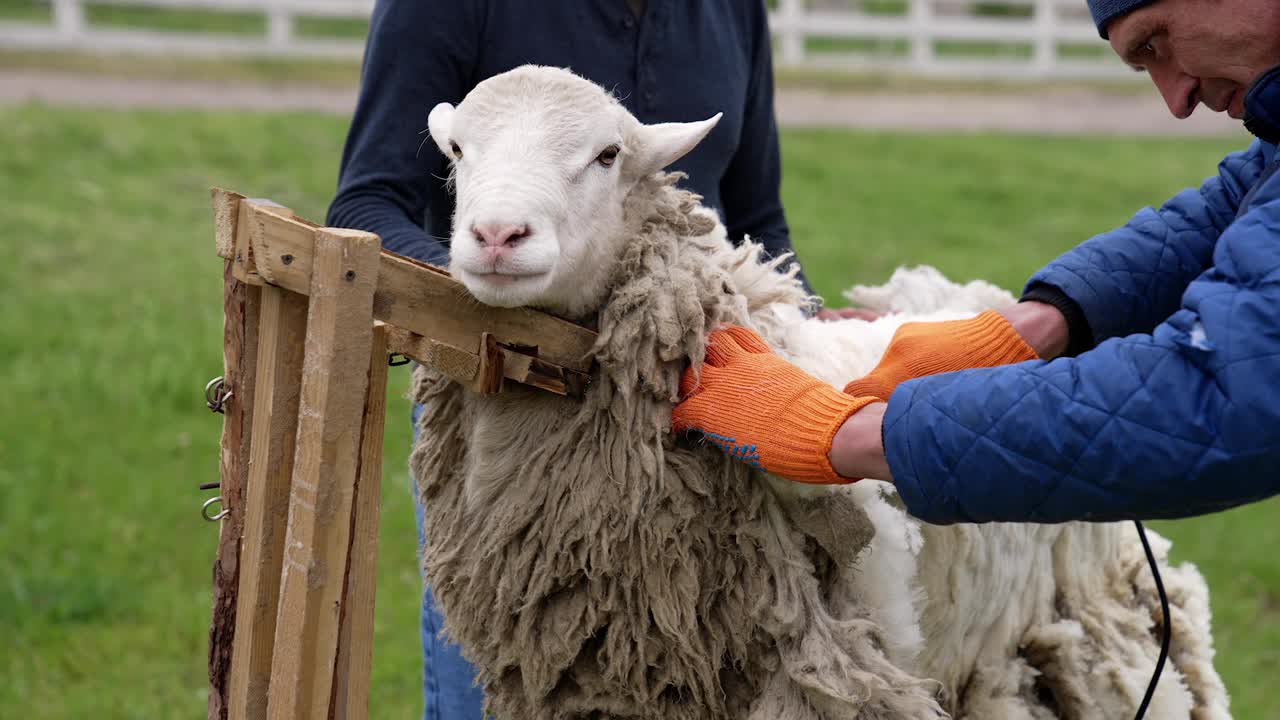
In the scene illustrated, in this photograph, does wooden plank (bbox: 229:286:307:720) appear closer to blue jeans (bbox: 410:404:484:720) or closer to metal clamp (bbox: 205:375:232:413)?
metal clamp (bbox: 205:375:232:413)

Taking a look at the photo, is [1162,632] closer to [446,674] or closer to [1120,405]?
[1120,405]

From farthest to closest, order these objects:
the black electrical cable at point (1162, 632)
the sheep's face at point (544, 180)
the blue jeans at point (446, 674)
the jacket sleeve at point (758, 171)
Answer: the jacket sleeve at point (758, 171), the blue jeans at point (446, 674), the black electrical cable at point (1162, 632), the sheep's face at point (544, 180)

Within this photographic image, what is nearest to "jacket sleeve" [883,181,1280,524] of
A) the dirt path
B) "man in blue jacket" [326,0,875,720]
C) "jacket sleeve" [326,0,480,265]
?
"man in blue jacket" [326,0,875,720]

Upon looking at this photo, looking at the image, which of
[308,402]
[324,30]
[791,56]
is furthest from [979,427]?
[324,30]

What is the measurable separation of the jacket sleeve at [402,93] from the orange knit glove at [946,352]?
2.88 feet

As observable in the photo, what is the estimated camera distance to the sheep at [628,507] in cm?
201

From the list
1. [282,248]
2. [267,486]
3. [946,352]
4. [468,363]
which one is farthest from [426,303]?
[946,352]

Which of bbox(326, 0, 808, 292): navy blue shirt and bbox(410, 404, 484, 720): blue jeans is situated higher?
bbox(326, 0, 808, 292): navy blue shirt

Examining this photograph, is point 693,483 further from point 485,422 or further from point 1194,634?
point 1194,634

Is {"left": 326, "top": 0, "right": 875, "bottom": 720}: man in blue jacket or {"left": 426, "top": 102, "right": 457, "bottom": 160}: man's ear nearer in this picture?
{"left": 426, "top": 102, "right": 457, "bottom": 160}: man's ear

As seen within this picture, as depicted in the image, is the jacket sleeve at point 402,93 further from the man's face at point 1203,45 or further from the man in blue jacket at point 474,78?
the man's face at point 1203,45

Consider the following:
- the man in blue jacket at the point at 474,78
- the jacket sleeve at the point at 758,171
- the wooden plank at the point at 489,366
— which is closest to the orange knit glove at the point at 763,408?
the wooden plank at the point at 489,366

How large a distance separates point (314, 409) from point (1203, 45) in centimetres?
134

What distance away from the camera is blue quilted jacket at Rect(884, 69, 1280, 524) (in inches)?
57.7
